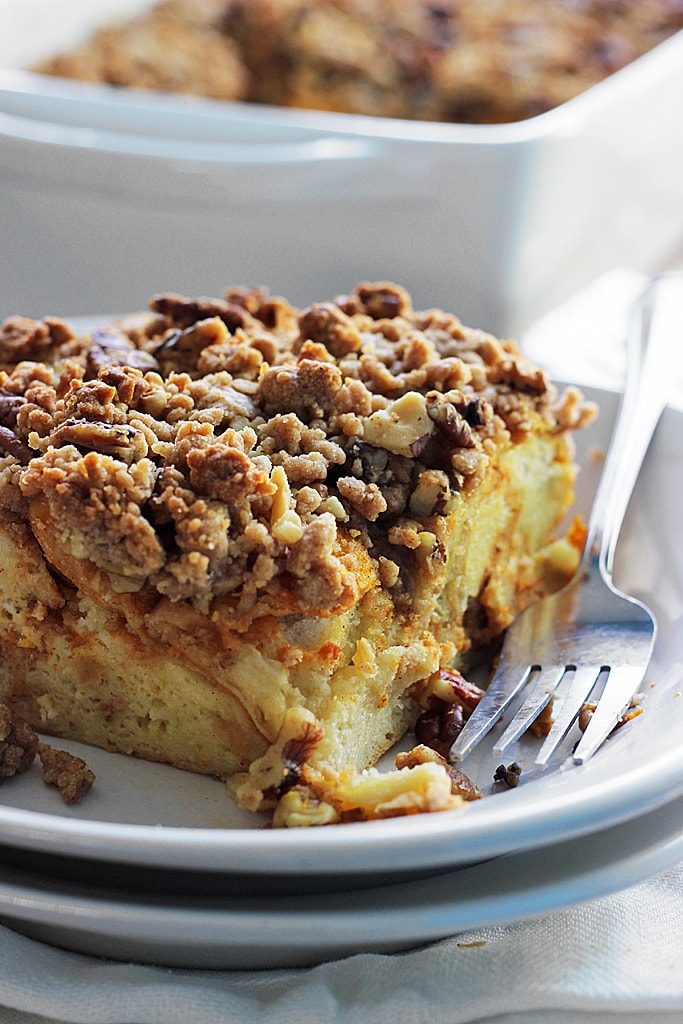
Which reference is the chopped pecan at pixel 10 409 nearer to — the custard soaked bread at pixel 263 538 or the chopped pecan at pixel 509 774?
the custard soaked bread at pixel 263 538

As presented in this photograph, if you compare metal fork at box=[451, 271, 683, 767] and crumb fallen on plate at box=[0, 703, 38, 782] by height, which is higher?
metal fork at box=[451, 271, 683, 767]

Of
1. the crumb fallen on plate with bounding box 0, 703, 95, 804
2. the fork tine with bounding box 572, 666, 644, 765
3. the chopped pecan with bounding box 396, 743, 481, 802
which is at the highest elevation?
the fork tine with bounding box 572, 666, 644, 765

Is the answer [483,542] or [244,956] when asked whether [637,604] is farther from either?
[244,956]

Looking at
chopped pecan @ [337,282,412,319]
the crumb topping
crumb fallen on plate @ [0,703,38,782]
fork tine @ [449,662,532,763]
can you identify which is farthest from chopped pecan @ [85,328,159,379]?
fork tine @ [449,662,532,763]

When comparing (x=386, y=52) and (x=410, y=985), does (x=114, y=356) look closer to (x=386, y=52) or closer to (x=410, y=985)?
(x=410, y=985)

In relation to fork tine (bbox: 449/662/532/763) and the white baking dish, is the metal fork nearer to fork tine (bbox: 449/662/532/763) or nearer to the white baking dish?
fork tine (bbox: 449/662/532/763)

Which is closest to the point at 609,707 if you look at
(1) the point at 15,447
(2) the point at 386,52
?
(1) the point at 15,447
